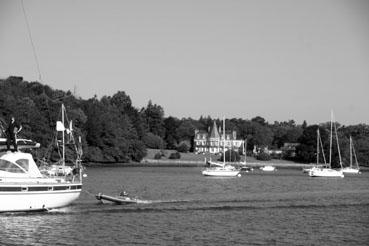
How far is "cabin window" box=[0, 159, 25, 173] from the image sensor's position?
55.2m

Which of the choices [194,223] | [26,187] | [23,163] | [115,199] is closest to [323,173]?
[115,199]

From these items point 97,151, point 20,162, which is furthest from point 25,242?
point 97,151

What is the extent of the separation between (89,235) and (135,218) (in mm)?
9931

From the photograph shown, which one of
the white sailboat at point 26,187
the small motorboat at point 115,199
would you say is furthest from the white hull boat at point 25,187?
the small motorboat at point 115,199

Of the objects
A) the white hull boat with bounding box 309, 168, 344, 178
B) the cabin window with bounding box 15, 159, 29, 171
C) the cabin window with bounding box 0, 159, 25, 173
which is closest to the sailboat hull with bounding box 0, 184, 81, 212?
the cabin window with bounding box 0, 159, 25, 173

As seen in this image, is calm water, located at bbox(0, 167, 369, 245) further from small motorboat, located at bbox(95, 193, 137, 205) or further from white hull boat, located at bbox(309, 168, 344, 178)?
white hull boat, located at bbox(309, 168, 344, 178)

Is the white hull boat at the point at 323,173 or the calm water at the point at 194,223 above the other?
A: the white hull boat at the point at 323,173

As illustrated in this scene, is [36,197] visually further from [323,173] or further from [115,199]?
[323,173]

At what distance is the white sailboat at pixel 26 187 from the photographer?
53812 millimetres

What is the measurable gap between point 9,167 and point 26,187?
2.27 meters

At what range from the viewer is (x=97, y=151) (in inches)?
7820

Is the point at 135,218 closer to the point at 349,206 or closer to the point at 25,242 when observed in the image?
the point at 25,242

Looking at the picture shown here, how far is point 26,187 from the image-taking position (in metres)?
54.8

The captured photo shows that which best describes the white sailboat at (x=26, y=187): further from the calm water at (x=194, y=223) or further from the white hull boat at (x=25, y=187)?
the calm water at (x=194, y=223)
